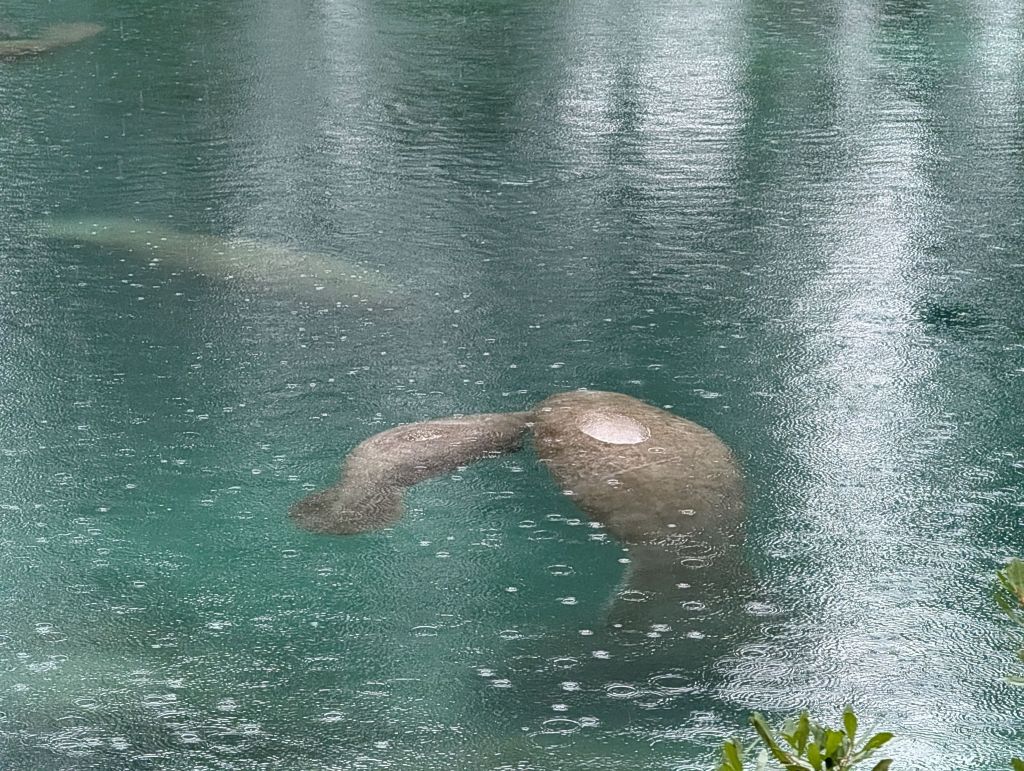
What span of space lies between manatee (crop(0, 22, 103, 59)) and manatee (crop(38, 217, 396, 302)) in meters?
5.91

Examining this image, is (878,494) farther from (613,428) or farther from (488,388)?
(488,388)

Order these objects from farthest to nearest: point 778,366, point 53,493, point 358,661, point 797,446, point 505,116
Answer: point 505,116 < point 778,366 < point 797,446 < point 53,493 < point 358,661

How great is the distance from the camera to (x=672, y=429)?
6227 mm

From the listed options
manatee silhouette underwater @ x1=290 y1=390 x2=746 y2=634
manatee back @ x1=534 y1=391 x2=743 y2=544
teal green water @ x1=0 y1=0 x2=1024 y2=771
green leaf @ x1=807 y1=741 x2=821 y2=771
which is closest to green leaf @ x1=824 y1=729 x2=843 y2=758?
green leaf @ x1=807 y1=741 x2=821 y2=771

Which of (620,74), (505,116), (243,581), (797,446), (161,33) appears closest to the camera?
(243,581)

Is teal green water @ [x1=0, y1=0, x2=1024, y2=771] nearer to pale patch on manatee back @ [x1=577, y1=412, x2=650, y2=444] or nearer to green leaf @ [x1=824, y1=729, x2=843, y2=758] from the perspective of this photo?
pale patch on manatee back @ [x1=577, y1=412, x2=650, y2=444]

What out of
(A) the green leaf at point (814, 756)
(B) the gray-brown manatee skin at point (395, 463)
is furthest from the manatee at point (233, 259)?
(A) the green leaf at point (814, 756)

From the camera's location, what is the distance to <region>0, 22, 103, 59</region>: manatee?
1432 cm

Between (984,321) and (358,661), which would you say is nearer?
(358,661)

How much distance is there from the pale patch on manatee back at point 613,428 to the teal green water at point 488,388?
403 mm

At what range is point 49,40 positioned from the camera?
587 inches

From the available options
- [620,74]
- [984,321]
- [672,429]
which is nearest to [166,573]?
[672,429]

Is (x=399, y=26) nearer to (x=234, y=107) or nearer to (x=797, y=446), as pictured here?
(x=234, y=107)

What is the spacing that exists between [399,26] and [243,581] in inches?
463
